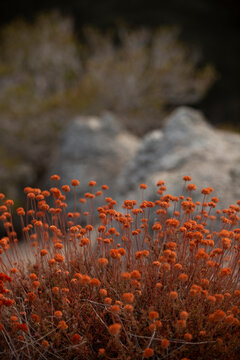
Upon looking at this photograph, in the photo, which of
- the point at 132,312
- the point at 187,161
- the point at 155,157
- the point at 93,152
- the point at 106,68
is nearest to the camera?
the point at 132,312

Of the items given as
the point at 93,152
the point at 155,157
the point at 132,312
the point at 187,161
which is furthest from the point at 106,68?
the point at 132,312

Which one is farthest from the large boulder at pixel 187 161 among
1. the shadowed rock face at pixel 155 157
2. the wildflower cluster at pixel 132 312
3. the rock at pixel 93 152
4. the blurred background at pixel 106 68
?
the blurred background at pixel 106 68

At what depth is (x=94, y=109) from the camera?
11.8 m

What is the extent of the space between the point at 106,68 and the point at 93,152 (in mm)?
4917

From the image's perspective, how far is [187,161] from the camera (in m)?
4.74

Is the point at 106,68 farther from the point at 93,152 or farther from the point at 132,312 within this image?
the point at 132,312

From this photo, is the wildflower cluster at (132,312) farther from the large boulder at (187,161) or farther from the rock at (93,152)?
the rock at (93,152)

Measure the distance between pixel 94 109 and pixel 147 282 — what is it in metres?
10.3

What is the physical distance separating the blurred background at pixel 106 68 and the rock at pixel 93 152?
209 centimetres

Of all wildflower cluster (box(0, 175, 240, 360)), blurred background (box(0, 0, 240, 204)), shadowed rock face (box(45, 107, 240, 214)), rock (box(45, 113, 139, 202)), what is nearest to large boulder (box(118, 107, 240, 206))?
shadowed rock face (box(45, 107, 240, 214))

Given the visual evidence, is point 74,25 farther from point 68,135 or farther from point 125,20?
point 68,135

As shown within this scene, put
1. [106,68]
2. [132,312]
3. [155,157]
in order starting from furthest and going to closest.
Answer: [106,68]
[155,157]
[132,312]

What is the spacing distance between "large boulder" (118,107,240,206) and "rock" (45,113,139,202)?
159cm

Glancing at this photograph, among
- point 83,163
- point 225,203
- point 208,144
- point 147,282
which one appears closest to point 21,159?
point 83,163
